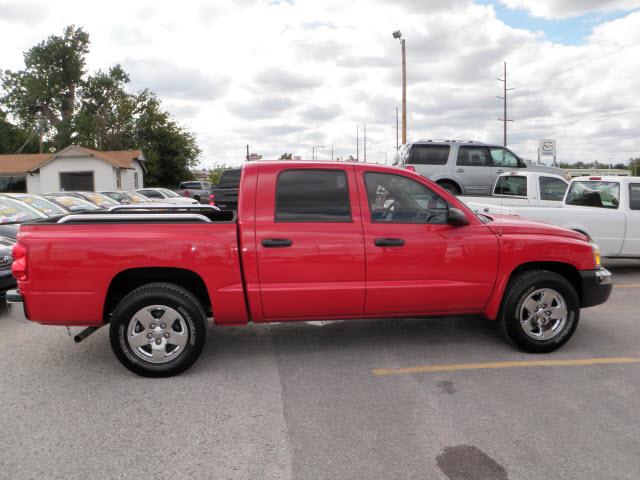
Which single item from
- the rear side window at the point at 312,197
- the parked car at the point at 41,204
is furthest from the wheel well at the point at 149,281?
the parked car at the point at 41,204

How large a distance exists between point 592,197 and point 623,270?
1518mm

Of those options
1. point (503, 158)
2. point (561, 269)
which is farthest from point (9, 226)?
point (503, 158)

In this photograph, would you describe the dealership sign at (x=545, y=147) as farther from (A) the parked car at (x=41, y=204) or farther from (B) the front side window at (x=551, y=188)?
(A) the parked car at (x=41, y=204)

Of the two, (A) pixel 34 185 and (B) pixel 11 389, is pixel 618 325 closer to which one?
(B) pixel 11 389

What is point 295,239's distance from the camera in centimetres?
443

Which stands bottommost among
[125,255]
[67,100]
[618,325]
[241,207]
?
[618,325]

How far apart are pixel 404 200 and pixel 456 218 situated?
1.58ft

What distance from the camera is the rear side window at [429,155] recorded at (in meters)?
13.8

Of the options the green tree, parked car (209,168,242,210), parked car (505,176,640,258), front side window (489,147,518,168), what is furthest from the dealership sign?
the green tree

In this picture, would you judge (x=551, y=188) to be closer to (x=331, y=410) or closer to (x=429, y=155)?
(x=429, y=155)

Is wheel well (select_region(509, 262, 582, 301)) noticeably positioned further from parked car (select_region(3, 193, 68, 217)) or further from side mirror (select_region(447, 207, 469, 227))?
parked car (select_region(3, 193, 68, 217))

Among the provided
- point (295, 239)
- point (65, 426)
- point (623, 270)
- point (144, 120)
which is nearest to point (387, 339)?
point (295, 239)

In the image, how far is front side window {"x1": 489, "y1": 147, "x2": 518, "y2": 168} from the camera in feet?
46.2

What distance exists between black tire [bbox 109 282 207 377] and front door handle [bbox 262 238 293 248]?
75 centimetres
